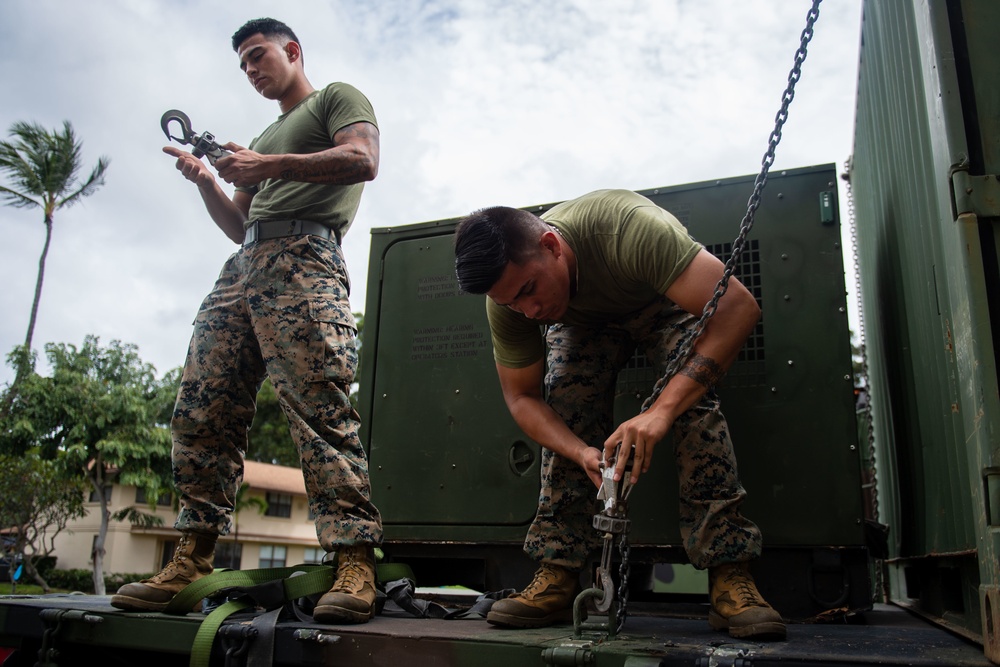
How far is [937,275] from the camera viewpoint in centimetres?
220

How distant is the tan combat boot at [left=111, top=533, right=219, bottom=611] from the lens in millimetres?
2393

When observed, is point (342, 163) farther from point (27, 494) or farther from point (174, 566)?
point (27, 494)

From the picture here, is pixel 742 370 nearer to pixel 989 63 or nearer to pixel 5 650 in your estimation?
pixel 989 63

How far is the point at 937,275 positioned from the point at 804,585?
113 centimetres

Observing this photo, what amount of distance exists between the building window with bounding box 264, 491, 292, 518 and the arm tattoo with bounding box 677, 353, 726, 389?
31468 mm

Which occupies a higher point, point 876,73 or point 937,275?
point 876,73

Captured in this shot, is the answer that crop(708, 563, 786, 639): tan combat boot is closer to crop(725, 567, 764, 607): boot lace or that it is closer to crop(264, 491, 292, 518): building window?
crop(725, 567, 764, 607): boot lace

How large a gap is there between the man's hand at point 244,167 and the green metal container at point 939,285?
1825 millimetres

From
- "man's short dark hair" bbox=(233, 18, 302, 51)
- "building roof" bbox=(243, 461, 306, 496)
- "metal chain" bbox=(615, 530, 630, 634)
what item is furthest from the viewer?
"building roof" bbox=(243, 461, 306, 496)

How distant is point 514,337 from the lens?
266 cm

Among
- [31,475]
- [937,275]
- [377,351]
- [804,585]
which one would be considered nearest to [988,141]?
[937,275]

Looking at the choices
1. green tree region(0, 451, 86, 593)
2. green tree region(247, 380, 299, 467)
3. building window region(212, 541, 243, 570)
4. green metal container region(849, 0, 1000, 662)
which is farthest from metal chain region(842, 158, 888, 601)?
building window region(212, 541, 243, 570)

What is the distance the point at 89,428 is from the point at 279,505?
11629 millimetres

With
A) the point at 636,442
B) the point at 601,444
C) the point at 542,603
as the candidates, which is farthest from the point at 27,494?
the point at 636,442
